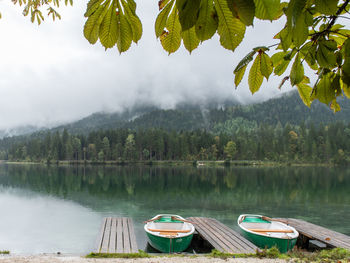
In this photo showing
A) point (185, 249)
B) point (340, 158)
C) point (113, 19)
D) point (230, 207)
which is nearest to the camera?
point (113, 19)

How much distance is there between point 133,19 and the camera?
3.59 feet

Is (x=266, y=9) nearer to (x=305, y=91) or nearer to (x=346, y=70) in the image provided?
(x=346, y=70)

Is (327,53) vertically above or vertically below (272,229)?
above

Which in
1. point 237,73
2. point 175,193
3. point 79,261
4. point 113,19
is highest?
point 113,19

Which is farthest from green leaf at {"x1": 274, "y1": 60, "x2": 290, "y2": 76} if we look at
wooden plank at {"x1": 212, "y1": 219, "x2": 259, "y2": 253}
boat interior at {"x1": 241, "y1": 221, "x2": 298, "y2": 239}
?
boat interior at {"x1": 241, "y1": 221, "x2": 298, "y2": 239}

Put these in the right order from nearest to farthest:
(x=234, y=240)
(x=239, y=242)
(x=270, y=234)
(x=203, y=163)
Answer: (x=239, y=242)
(x=234, y=240)
(x=270, y=234)
(x=203, y=163)

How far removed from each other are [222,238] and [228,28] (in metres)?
11.6

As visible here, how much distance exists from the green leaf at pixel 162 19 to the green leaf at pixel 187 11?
9.8 inches

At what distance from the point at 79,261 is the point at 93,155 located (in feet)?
378

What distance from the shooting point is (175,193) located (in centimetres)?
3331

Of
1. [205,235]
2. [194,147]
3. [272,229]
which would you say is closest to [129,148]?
[194,147]

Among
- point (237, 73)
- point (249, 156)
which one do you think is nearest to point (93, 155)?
point (249, 156)

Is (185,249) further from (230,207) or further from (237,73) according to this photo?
(230,207)

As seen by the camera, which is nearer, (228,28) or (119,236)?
(228,28)
